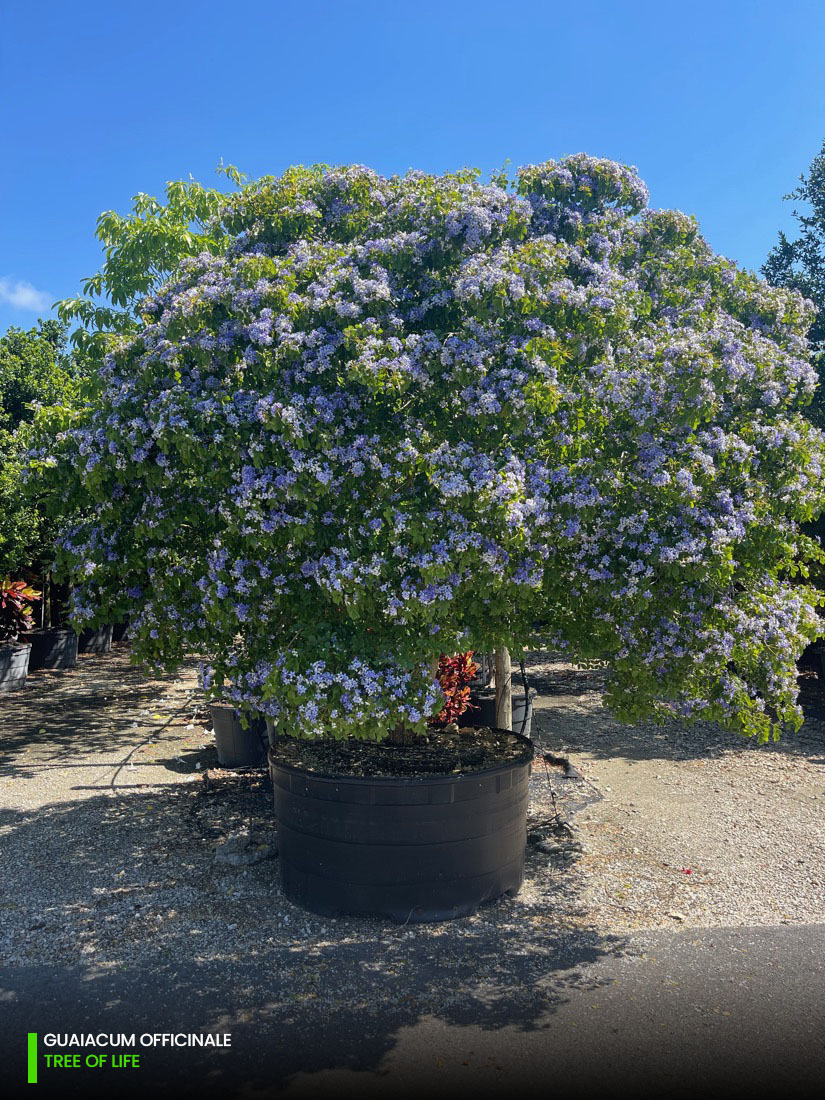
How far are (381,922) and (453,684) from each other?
3.78m

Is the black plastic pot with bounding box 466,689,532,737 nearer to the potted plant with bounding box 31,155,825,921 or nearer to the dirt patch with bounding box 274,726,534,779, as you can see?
the dirt patch with bounding box 274,726,534,779

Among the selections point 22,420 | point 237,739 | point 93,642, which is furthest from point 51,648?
point 237,739

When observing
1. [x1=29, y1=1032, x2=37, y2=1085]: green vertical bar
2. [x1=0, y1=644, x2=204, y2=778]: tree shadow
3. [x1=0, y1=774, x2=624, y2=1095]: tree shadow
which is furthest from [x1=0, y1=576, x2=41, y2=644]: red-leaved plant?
[x1=29, y1=1032, x2=37, y2=1085]: green vertical bar

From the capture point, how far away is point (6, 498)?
13.9 m

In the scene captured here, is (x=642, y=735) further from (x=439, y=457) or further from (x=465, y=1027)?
(x=439, y=457)

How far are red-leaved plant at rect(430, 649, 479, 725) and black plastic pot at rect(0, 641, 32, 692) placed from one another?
8946mm

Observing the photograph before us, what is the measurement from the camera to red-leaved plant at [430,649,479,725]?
9281mm

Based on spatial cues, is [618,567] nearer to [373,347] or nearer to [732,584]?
[732,584]

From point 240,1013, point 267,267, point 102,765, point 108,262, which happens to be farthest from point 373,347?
point 102,765

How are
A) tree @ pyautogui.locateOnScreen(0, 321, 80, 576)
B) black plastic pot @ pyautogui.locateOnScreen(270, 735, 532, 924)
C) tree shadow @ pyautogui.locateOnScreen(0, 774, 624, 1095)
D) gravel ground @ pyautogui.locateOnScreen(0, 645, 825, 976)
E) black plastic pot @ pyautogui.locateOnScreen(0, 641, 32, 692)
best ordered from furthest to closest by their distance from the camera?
black plastic pot @ pyautogui.locateOnScreen(0, 641, 32, 692)
tree @ pyautogui.locateOnScreen(0, 321, 80, 576)
black plastic pot @ pyautogui.locateOnScreen(270, 735, 532, 924)
gravel ground @ pyautogui.locateOnScreen(0, 645, 825, 976)
tree shadow @ pyautogui.locateOnScreen(0, 774, 624, 1095)

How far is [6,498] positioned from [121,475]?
9.47 metres

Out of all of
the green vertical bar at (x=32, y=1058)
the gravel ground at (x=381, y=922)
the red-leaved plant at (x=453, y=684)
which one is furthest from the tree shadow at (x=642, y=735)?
the green vertical bar at (x=32, y=1058)

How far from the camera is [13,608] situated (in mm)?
15508

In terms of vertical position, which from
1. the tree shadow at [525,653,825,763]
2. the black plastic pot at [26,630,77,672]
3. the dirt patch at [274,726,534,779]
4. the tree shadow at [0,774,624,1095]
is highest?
the black plastic pot at [26,630,77,672]
